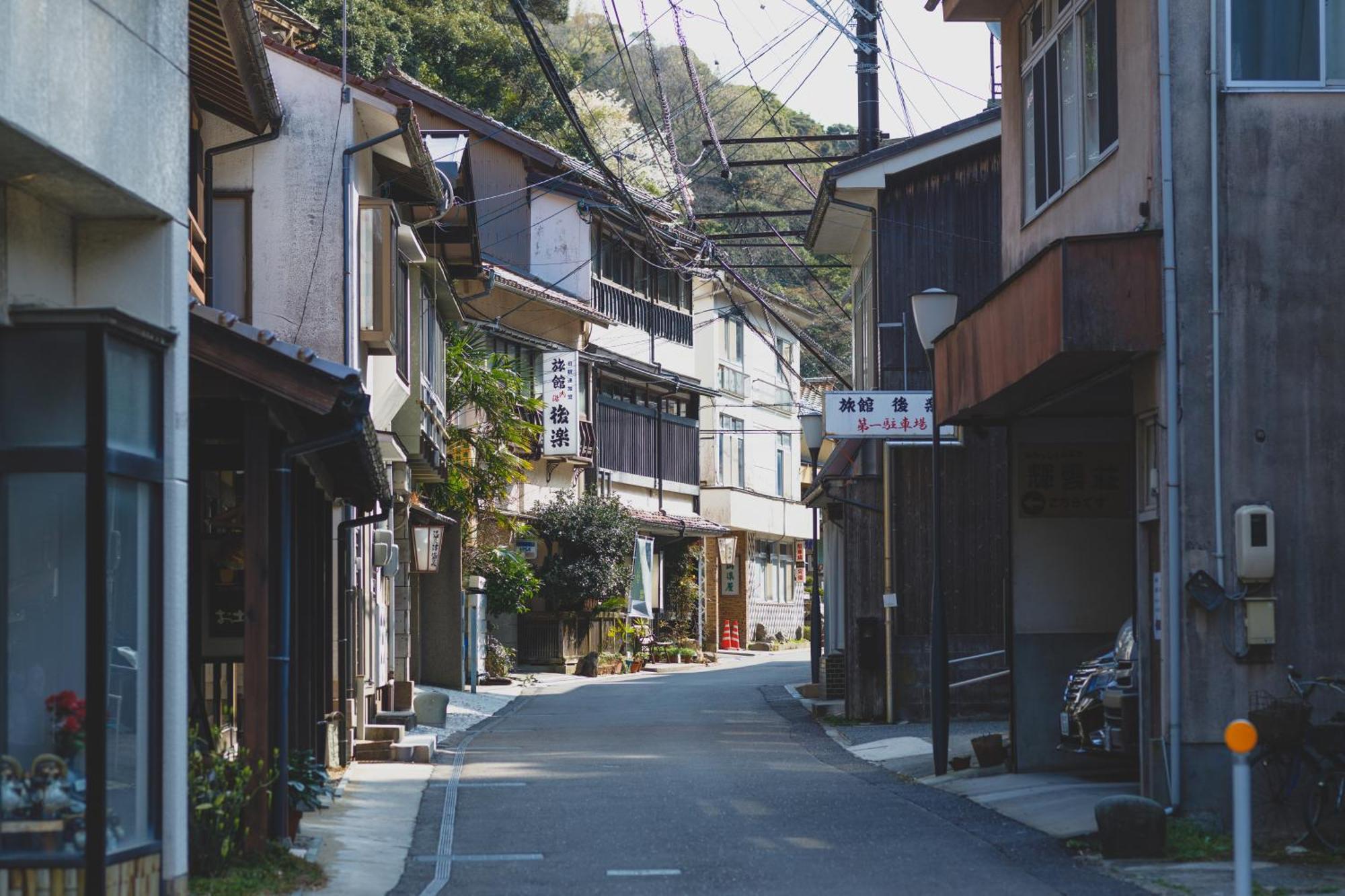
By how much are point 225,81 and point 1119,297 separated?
27.2 feet

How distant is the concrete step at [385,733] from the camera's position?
19.5 meters

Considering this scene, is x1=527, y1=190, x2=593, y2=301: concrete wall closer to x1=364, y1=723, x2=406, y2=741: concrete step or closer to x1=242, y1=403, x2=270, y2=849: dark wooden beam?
x1=364, y1=723, x2=406, y2=741: concrete step

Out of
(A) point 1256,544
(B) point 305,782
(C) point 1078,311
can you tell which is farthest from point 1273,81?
(B) point 305,782

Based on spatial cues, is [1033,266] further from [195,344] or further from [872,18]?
[872,18]

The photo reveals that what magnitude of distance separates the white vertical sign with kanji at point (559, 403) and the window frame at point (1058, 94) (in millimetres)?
22895

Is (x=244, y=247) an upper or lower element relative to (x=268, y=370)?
upper

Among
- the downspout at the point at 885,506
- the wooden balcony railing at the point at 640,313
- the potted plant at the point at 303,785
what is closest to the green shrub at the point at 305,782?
the potted plant at the point at 303,785

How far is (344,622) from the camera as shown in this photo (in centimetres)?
1872

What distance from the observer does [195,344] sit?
32.9 feet

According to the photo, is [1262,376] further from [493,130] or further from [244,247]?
[493,130]

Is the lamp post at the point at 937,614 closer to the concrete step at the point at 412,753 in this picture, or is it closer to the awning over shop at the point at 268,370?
the concrete step at the point at 412,753

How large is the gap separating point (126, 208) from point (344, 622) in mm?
10435

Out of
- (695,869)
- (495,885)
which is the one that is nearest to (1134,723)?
(695,869)

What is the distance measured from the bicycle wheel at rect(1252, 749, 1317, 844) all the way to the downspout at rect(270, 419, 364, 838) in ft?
21.4
